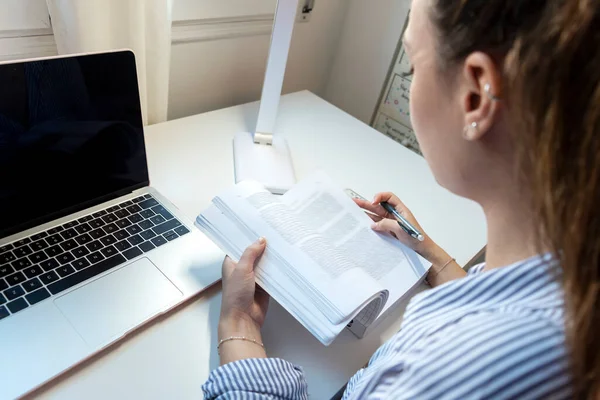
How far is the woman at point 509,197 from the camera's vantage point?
0.29 meters

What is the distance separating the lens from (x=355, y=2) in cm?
151

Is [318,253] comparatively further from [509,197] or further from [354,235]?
[509,197]

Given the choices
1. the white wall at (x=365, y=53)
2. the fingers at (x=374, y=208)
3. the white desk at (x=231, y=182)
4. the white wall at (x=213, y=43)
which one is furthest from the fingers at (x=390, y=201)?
the white wall at (x=365, y=53)

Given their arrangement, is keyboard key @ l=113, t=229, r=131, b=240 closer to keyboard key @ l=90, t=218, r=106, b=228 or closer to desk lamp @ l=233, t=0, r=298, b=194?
keyboard key @ l=90, t=218, r=106, b=228

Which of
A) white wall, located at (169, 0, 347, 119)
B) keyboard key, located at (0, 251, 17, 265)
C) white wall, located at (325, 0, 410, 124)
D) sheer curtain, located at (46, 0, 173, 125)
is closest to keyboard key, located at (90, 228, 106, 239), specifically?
keyboard key, located at (0, 251, 17, 265)

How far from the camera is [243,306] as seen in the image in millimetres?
577

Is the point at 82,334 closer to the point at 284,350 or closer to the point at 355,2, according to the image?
the point at 284,350

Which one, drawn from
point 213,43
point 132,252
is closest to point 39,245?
point 132,252

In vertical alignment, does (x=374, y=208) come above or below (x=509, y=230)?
below

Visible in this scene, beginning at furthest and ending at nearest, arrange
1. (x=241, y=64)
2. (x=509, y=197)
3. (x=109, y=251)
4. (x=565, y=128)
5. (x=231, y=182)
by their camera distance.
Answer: (x=241, y=64)
(x=231, y=182)
(x=109, y=251)
(x=509, y=197)
(x=565, y=128)

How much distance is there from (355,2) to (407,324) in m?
1.33

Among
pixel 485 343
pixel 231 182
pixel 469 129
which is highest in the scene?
pixel 469 129

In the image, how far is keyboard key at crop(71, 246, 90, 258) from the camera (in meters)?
0.62

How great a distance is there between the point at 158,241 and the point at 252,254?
17 centimetres
